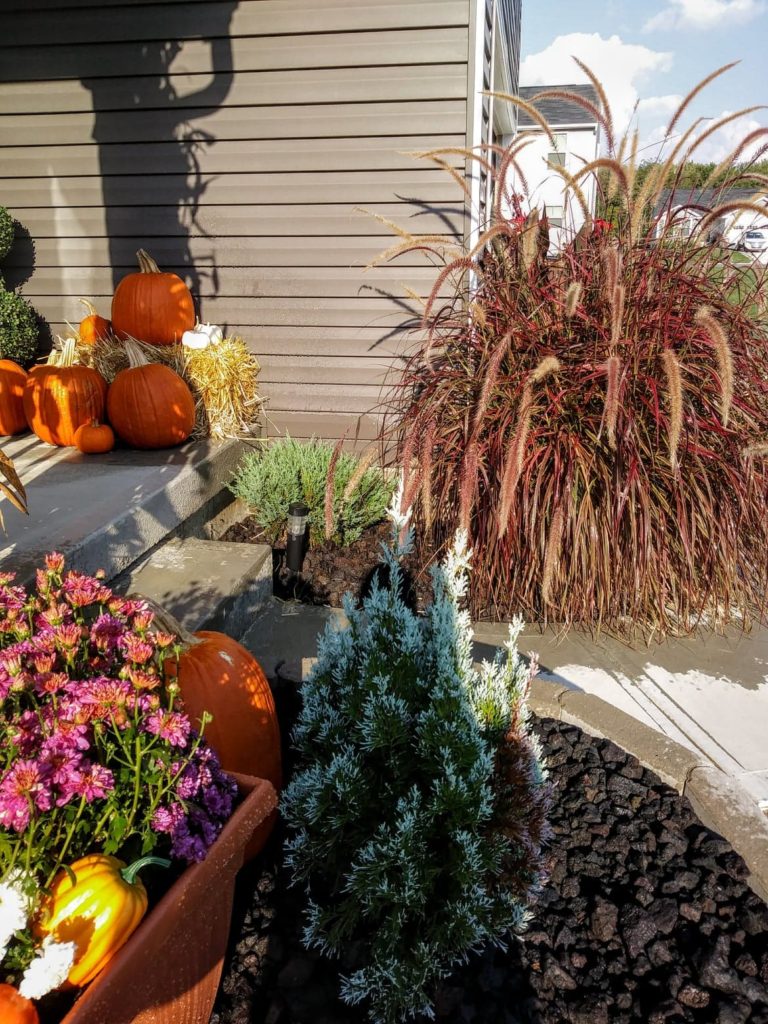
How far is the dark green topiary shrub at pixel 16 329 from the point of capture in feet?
13.8

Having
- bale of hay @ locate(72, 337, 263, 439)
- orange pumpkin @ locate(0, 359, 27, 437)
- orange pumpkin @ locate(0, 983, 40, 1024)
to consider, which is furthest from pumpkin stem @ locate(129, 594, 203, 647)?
orange pumpkin @ locate(0, 359, 27, 437)

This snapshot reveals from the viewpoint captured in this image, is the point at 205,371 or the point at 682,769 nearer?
the point at 682,769

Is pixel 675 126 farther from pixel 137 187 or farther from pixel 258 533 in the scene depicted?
pixel 137 187

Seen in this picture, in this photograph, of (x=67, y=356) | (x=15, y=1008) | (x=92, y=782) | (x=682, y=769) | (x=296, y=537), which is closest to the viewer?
(x=15, y=1008)

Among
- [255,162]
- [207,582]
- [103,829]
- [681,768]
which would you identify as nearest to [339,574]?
[207,582]

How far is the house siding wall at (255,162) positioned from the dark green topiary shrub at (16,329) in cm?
30

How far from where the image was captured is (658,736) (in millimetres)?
1827

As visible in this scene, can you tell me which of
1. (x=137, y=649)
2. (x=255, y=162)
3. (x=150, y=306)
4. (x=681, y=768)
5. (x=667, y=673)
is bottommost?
(x=667, y=673)

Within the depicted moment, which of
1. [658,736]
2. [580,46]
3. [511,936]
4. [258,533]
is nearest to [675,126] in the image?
[658,736]

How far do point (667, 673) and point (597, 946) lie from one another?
118 cm

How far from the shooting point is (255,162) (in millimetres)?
4234

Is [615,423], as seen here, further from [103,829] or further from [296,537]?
[103,829]

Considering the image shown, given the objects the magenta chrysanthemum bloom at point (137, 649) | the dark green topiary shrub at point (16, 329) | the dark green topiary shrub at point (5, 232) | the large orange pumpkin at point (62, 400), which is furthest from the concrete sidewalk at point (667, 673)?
the dark green topiary shrub at point (5, 232)

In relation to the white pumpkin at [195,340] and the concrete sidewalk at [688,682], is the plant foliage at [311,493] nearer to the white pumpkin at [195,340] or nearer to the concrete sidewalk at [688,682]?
the concrete sidewalk at [688,682]
